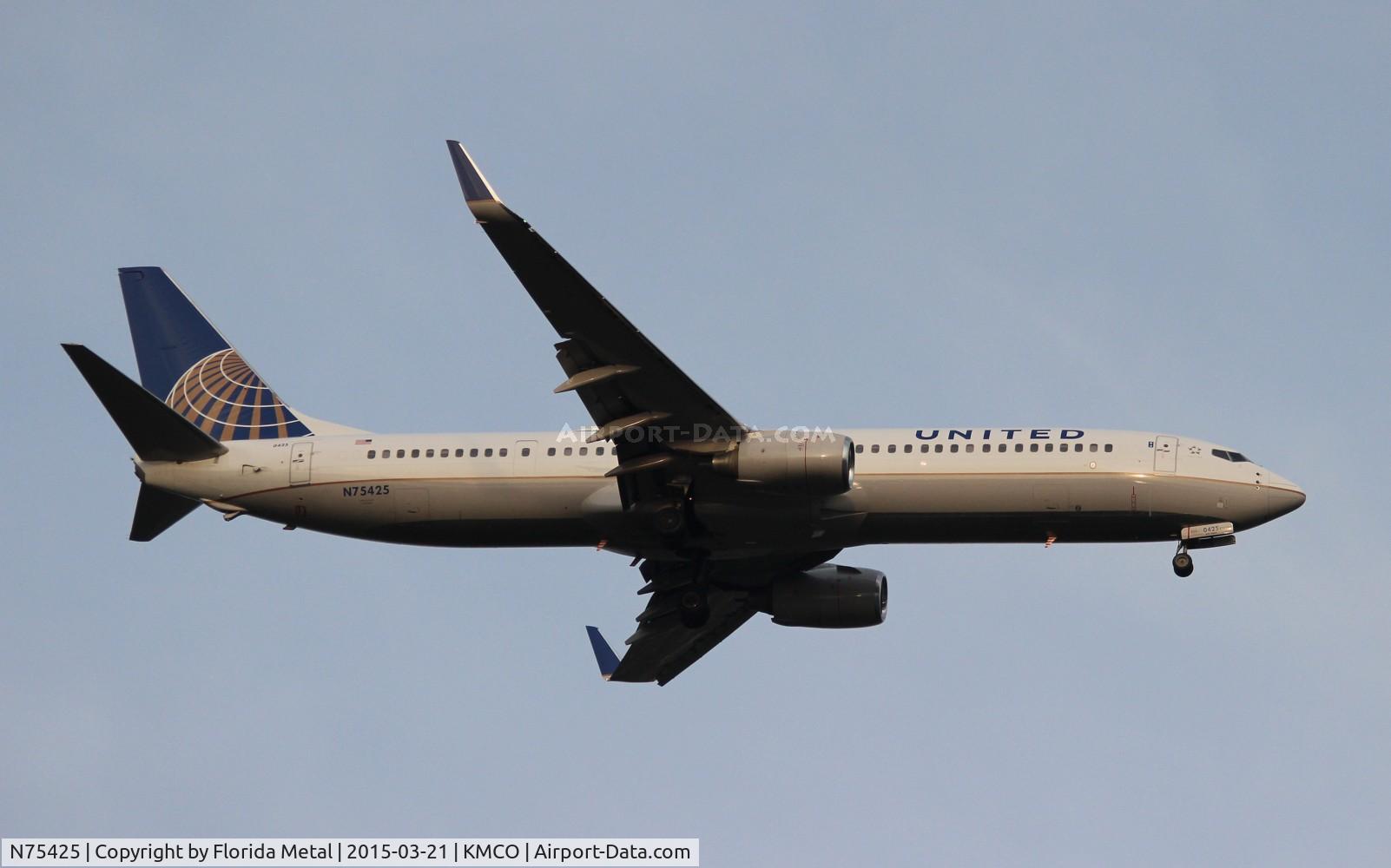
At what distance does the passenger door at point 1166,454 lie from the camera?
53.0 meters

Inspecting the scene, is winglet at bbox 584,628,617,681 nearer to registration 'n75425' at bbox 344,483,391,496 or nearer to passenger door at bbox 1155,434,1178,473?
registration 'n75425' at bbox 344,483,391,496

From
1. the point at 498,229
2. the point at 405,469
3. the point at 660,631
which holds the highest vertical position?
the point at 498,229

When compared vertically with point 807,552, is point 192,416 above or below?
above

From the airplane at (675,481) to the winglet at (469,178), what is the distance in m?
3.94

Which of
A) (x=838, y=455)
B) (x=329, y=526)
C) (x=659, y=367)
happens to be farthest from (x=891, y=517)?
(x=329, y=526)

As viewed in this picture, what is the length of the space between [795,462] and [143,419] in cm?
1869

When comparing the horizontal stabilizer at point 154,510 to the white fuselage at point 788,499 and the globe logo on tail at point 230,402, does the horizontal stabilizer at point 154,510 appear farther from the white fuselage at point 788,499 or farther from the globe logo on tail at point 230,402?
the globe logo on tail at point 230,402

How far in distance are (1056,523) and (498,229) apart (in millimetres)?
17846

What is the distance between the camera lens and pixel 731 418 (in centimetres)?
5144

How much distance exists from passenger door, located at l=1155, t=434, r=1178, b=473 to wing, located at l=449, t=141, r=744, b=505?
11698mm

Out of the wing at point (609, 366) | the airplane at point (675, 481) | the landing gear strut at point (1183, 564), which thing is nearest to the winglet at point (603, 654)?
the airplane at point (675, 481)

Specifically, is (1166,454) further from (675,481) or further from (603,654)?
(603,654)

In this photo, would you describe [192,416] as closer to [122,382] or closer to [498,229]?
[122,382]

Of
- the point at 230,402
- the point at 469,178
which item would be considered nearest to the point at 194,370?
the point at 230,402
